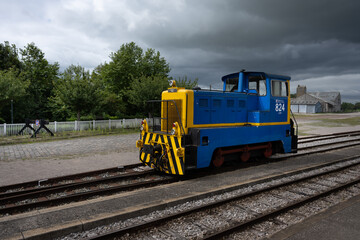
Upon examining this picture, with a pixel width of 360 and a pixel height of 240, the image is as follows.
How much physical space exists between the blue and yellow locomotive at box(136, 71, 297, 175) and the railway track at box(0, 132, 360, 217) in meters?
0.72

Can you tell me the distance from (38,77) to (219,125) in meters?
24.0

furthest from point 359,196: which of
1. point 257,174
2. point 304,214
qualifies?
point 257,174

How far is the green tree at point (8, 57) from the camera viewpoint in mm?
24016

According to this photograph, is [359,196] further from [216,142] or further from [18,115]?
[18,115]

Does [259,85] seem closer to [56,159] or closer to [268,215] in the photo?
[268,215]

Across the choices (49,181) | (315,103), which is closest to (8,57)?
(49,181)

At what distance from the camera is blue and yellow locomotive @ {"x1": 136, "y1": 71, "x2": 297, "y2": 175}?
704cm

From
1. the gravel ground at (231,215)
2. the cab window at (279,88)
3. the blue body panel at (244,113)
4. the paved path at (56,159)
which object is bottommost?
the gravel ground at (231,215)

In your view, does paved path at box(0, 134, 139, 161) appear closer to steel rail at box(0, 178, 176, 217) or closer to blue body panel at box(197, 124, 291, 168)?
steel rail at box(0, 178, 176, 217)

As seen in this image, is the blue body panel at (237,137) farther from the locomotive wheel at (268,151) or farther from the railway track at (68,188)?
the railway track at (68,188)

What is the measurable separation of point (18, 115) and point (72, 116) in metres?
4.33

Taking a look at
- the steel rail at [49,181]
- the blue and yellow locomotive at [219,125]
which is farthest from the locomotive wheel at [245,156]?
the steel rail at [49,181]

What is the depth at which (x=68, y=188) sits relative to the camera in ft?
21.1

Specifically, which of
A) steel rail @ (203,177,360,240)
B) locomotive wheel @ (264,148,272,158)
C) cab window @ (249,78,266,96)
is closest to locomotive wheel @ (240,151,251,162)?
locomotive wheel @ (264,148,272,158)
